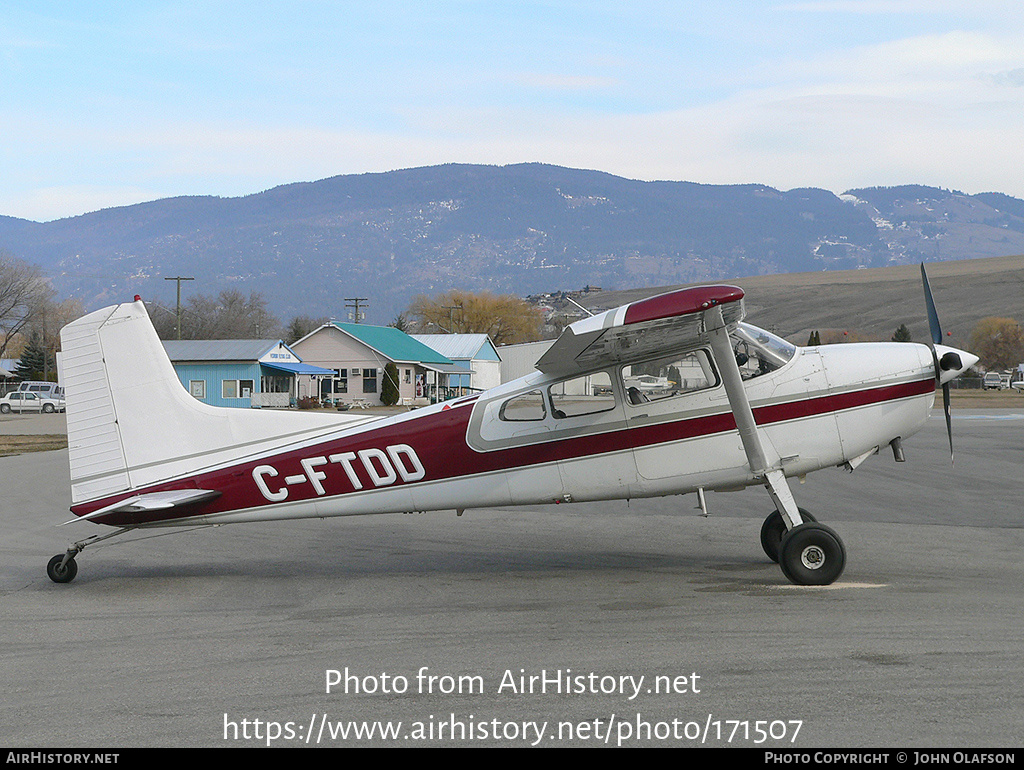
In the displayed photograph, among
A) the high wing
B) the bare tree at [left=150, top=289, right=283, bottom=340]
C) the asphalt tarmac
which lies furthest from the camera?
the bare tree at [left=150, top=289, right=283, bottom=340]

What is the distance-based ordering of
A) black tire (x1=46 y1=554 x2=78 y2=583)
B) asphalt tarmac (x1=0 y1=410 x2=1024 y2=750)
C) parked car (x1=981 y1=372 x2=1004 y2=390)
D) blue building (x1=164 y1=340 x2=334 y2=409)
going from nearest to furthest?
asphalt tarmac (x1=0 y1=410 x2=1024 y2=750) < black tire (x1=46 y1=554 x2=78 y2=583) < blue building (x1=164 y1=340 x2=334 y2=409) < parked car (x1=981 y1=372 x2=1004 y2=390)

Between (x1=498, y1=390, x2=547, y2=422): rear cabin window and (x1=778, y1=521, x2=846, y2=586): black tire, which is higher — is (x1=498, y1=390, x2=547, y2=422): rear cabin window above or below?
above

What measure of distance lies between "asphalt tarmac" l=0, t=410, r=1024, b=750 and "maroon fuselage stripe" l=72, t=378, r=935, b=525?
0.85 m

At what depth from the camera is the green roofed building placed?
216 feet

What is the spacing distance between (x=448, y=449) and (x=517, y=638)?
2620 millimetres

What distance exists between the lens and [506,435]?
8773 mm

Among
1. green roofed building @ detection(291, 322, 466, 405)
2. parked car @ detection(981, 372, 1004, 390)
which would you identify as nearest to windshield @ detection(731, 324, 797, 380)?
green roofed building @ detection(291, 322, 466, 405)

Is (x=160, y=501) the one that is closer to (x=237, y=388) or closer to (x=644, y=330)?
(x=644, y=330)

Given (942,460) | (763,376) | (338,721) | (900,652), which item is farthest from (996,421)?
(338,721)

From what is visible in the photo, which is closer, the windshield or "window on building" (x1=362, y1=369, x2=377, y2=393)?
the windshield

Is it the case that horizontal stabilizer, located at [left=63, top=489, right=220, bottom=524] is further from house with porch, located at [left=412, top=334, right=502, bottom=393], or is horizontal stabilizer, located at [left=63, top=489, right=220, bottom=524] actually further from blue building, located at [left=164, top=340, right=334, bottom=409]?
house with porch, located at [left=412, top=334, right=502, bottom=393]

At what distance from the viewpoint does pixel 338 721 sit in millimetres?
4879

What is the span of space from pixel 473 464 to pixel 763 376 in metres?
2.93

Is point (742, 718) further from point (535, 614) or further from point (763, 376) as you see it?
point (763, 376)
